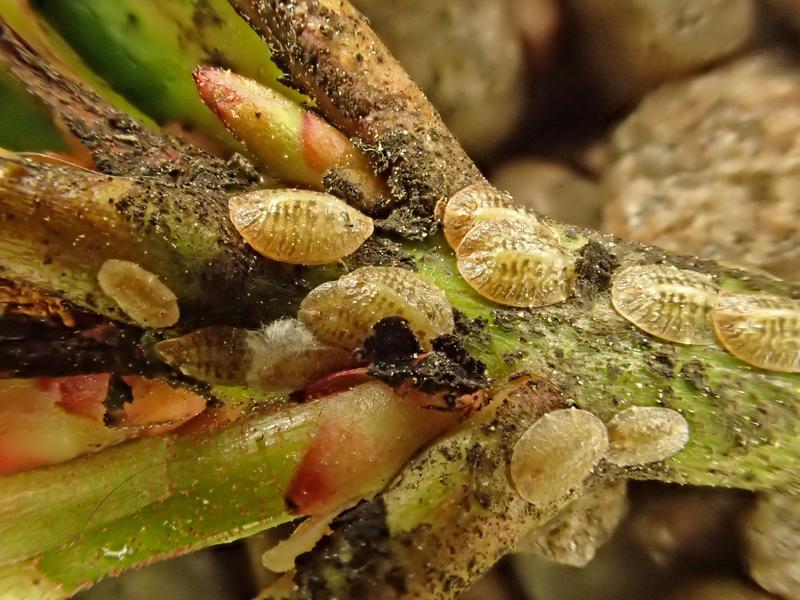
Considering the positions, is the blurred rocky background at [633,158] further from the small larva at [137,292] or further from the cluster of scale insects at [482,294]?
the small larva at [137,292]

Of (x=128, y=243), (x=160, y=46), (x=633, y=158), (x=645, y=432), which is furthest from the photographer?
(x=633, y=158)

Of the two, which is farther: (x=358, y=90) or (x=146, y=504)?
(x=358, y=90)

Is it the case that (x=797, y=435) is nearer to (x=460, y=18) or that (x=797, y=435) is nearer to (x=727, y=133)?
(x=727, y=133)

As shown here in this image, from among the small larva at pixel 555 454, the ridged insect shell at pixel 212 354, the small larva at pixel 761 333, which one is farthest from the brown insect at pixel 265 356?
the small larva at pixel 761 333

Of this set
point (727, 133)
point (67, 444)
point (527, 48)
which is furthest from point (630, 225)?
point (67, 444)

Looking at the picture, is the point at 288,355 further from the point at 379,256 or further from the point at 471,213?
the point at 471,213

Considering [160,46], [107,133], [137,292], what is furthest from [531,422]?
[160,46]
